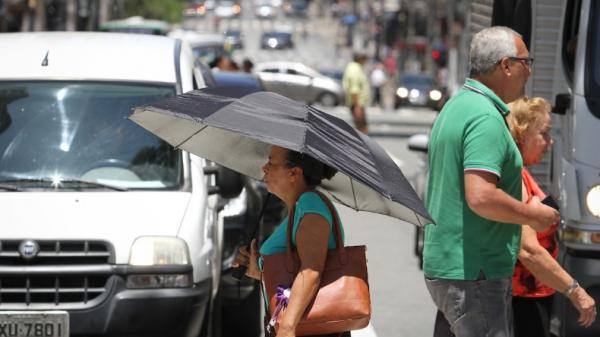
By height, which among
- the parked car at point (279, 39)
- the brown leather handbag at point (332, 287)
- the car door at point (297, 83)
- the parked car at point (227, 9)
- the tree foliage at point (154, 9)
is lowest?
the parked car at point (227, 9)

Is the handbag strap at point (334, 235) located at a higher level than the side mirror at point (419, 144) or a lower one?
higher

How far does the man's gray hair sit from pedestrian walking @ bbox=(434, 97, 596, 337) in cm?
37

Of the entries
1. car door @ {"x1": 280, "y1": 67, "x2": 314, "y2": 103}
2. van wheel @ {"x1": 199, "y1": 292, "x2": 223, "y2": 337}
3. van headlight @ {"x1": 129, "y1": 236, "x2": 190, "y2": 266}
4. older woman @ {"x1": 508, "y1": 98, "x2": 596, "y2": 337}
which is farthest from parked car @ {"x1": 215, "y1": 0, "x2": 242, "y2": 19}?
older woman @ {"x1": 508, "y1": 98, "x2": 596, "y2": 337}

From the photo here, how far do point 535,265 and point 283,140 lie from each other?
1.51 m

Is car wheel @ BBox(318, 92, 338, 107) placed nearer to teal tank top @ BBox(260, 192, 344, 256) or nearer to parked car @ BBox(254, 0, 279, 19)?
teal tank top @ BBox(260, 192, 344, 256)

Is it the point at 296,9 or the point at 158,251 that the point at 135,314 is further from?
the point at 296,9

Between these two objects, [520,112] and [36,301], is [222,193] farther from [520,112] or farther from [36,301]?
[520,112]

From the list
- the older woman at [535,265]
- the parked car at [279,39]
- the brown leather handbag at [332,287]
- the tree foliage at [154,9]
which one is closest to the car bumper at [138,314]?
the older woman at [535,265]

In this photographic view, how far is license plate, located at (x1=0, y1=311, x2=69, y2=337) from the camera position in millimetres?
6660

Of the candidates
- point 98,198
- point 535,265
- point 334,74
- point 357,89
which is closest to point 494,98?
point 535,265

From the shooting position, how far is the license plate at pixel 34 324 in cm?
666

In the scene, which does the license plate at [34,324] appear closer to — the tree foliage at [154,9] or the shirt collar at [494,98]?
the shirt collar at [494,98]

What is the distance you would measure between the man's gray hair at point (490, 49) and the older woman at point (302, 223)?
2.94 feet

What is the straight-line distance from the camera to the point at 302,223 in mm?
4785
